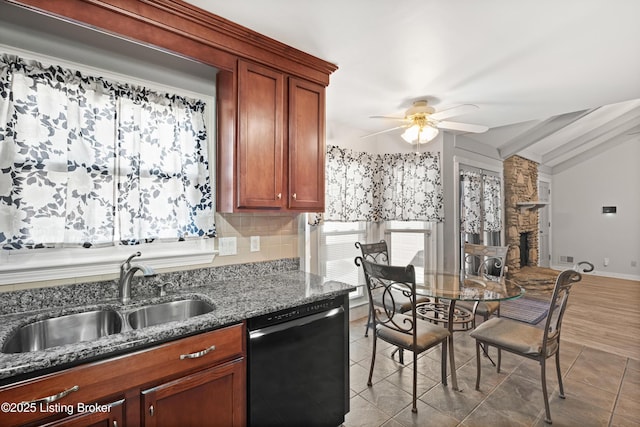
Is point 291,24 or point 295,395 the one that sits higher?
point 291,24

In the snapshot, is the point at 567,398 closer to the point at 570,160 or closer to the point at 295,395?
the point at 295,395

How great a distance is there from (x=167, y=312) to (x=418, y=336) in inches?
68.5

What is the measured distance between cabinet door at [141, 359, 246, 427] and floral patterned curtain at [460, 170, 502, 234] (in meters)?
3.87

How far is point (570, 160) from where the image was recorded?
723 centimetres

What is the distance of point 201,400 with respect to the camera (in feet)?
4.57

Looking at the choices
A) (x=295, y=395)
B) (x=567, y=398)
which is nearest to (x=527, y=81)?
(x=567, y=398)

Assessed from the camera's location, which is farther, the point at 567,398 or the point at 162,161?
the point at 567,398

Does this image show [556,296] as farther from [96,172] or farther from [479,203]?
[479,203]

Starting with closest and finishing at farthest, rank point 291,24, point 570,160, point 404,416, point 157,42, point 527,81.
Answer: point 157,42
point 291,24
point 404,416
point 527,81
point 570,160

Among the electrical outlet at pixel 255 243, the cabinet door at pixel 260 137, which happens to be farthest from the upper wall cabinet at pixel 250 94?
the electrical outlet at pixel 255 243

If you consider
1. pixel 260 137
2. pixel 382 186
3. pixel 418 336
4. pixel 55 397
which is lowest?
pixel 418 336

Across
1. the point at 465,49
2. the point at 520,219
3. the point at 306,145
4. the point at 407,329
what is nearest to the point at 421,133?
the point at 465,49

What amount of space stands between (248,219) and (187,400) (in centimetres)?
126

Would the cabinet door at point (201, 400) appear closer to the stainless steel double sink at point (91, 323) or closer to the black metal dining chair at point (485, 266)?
the stainless steel double sink at point (91, 323)
